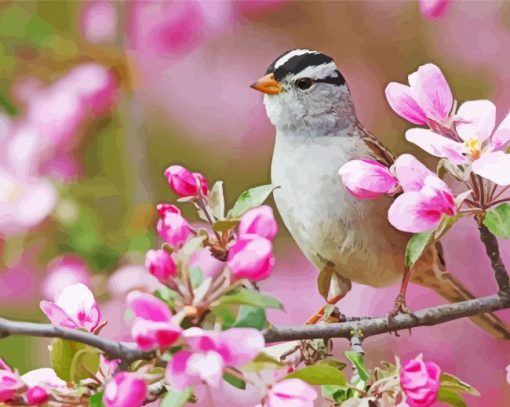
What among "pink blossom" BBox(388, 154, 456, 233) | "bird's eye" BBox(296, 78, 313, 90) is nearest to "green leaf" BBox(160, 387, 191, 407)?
"pink blossom" BBox(388, 154, 456, 233)

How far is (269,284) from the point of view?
108cm

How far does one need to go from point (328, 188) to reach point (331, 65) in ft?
0.30

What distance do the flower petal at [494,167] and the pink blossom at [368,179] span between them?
42 mm

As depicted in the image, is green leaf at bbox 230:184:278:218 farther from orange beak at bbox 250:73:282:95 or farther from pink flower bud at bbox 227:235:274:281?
orange beak at bbox 250:73:282:95

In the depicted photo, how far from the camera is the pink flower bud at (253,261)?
365 mm

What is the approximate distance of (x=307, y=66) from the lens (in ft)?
2.15

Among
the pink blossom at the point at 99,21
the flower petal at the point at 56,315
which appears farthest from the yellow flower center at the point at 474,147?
the pink blossom at the point at 99,21

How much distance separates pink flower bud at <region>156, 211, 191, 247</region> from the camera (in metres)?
0.40

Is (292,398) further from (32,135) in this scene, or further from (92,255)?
(32,135)

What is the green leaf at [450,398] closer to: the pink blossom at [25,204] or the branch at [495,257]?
the branch at [495,257]

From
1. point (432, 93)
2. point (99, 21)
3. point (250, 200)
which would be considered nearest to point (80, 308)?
point (250, 200)

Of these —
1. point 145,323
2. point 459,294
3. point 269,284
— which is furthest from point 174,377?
point 269,284

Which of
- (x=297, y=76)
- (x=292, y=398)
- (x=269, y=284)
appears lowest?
(x=269, y=284)

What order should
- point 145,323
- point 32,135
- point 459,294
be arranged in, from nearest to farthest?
1. point 145,323
2. point 459,294
3. point 32,135
